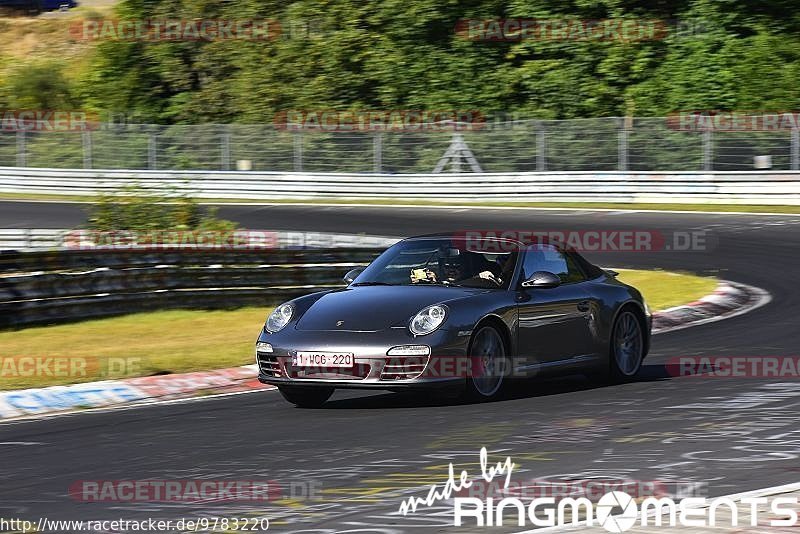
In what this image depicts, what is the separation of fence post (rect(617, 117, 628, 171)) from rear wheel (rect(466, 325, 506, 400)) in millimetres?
24989

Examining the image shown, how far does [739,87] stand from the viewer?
4050 centimetres

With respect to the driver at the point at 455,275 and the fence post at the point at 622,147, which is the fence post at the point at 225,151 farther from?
the driver at the point at 455,275

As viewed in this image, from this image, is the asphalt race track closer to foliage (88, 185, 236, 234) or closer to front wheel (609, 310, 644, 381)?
front wheel (609, 310, 644, 381)

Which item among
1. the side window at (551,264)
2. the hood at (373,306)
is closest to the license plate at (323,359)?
the hood at (373,306)

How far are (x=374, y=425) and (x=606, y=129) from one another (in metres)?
26.8

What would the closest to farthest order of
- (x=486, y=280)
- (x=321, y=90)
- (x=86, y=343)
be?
(x=486, y=280)
(x=86, y=343)
(x=321, y=90)

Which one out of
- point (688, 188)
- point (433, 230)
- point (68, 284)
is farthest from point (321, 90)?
point (68, 284)

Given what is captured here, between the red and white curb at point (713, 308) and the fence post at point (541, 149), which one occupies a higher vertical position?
the fence post at point (541, 149)

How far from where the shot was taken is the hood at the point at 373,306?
31.8ft

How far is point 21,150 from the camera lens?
40.4 meters

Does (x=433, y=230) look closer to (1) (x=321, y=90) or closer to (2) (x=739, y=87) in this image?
(2) (x=739, y=87)

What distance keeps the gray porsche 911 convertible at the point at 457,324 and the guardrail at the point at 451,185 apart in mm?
19238

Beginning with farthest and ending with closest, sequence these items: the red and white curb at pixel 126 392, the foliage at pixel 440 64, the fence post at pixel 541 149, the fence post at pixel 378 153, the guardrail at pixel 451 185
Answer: the foliage at pixel 440 64, the fence post at pixel 378 153, the fence post at pixel 541 149, the guardrail at pixel 451 185, the red and white curb at pixel 126 392

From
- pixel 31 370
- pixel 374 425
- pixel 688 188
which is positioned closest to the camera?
pixel 374 425
